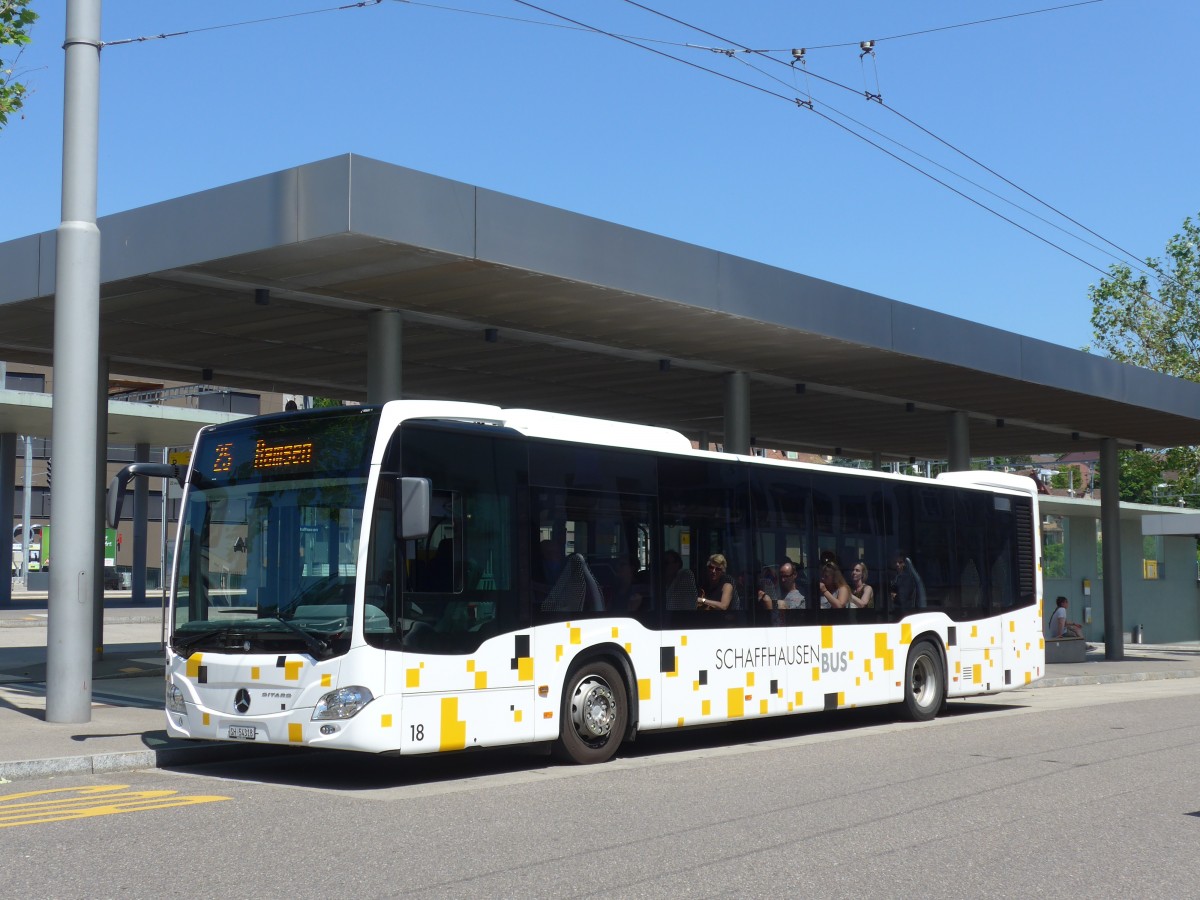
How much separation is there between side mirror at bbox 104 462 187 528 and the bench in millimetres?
22612

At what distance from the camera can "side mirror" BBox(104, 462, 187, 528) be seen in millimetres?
11609

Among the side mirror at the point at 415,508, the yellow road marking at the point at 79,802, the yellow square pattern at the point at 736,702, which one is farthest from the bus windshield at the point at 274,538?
the yellow square pattern at the point at 736,702

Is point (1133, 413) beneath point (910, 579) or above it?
above

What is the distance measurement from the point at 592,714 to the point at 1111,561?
2175 centimetres

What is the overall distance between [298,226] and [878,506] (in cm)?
726

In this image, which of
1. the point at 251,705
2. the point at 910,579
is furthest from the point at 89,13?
the point at 910,579

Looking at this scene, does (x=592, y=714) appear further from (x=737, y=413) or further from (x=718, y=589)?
(x=737, y=413)

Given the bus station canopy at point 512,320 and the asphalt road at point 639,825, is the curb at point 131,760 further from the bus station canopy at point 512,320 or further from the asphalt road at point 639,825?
the bus station canopy at point 512,320

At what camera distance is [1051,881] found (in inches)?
284

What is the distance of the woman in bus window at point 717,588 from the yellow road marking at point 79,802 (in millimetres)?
5275

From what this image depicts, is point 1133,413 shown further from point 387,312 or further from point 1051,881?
point 1051,881

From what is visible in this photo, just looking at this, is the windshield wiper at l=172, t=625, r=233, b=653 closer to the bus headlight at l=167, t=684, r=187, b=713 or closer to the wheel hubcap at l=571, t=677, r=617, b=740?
the bus headlight at l=167, t=684, r=187, b=713

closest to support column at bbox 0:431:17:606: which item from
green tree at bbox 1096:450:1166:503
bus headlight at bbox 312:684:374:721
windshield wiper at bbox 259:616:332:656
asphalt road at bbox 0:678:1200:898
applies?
green tree at bbox 1096:450:1166:503

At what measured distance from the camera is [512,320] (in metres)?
18.3
